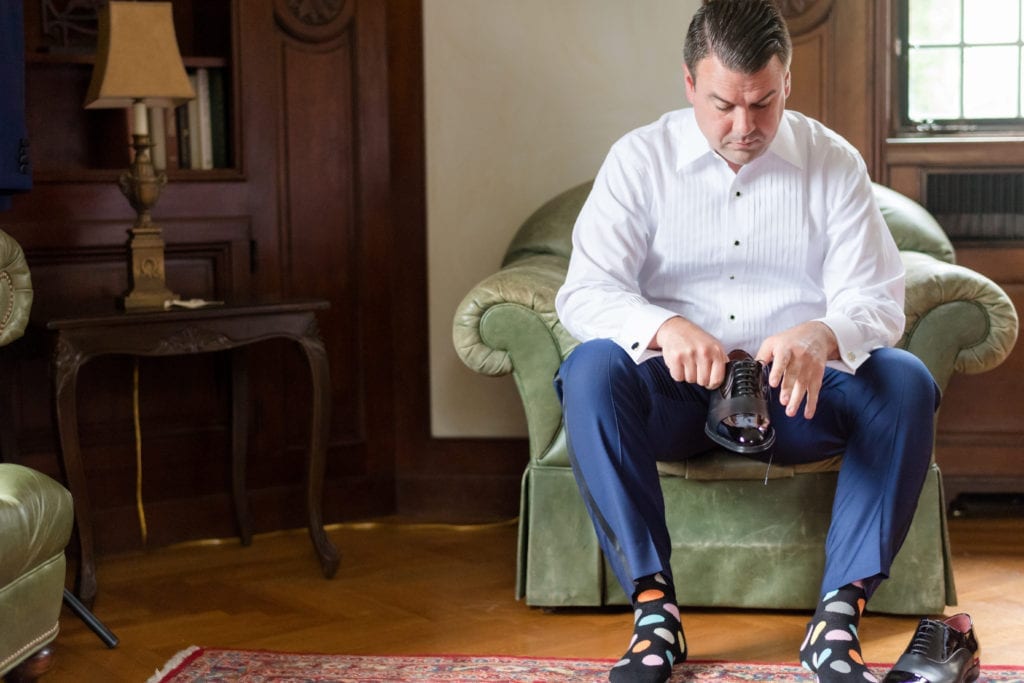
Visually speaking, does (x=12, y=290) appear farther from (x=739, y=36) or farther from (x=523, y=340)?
(x=739, y=36)

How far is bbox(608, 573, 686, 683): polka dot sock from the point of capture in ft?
6.49

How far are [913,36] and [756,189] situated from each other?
1.28 m

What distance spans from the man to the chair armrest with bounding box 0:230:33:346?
2.96 feet

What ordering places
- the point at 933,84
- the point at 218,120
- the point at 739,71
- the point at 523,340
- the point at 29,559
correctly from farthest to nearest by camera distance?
the point at 933,84 < the point at 218,120 < the point at 523,340 < the point at 739,71 < the point at 29,559

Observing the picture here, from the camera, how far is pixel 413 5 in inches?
128

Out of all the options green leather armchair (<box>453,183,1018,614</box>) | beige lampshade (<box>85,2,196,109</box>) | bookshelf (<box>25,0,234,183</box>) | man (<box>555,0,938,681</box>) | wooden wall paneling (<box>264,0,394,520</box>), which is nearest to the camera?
man (<box>555,0,938,681</box>)

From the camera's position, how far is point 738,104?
2.12 metres

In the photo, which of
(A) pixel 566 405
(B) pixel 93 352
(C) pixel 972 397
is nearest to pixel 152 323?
(B) pixel 93 352

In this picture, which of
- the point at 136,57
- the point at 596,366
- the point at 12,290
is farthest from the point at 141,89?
the point at 596,366

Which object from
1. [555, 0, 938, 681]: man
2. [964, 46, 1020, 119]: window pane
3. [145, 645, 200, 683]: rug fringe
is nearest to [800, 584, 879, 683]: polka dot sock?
[555, 0, 938, 681]: man

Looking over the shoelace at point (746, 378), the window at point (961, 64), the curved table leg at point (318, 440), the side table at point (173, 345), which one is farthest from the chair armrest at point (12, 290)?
the window at point (961, 64)

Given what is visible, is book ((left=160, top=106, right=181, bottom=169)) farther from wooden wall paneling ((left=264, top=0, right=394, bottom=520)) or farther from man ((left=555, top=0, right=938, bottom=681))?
man ((left=555, top=0, right=938, bottom=681))

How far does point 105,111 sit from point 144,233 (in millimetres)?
522

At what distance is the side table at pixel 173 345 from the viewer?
2.48 metres
